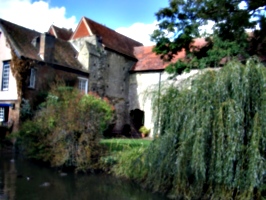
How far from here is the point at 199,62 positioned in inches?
613

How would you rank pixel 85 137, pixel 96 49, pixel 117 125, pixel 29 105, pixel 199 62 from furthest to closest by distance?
1. pixel 117 125
2. pixel 96 49
3. pixel 29 105
4. pixel 199 62
5. pixel 85 137

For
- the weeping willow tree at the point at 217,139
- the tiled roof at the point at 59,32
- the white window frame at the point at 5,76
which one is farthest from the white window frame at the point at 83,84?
the weeping willow tree at the point at 217,139

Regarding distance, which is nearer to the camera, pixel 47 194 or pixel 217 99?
pixel 217 99

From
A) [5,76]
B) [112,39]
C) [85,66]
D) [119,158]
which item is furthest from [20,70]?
[119,158]

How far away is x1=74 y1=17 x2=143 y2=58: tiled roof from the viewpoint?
25.6 meters

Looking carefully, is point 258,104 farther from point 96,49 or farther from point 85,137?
point 96,49

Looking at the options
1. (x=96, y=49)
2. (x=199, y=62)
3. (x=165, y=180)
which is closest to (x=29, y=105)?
(x=96, y=49)

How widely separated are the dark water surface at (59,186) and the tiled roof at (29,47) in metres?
9.63

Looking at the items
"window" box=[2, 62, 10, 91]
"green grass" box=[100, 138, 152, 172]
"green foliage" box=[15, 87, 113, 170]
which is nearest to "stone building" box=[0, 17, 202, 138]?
"window" box=[2, 62, 10, 91]

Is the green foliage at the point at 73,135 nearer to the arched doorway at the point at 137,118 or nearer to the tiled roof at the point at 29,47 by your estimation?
the tiled roof at the point at 29,47

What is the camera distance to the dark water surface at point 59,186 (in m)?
8.49

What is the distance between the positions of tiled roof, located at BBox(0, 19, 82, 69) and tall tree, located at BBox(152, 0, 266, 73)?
821 centimetres

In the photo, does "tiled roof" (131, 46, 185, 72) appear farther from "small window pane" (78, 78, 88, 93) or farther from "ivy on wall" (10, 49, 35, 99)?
"ivy on wall" (10, 49, 35, 99)

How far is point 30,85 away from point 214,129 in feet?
50.9
